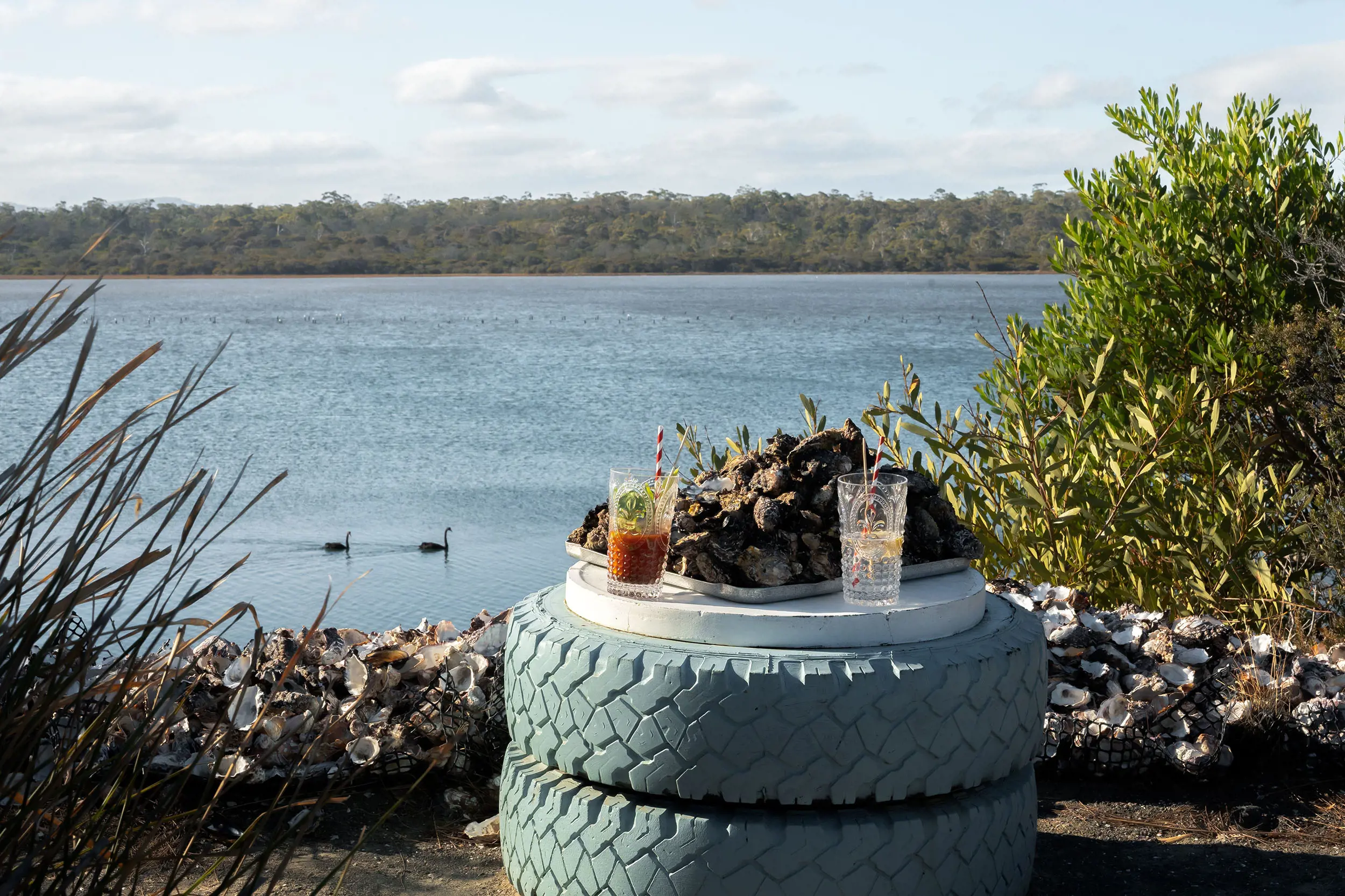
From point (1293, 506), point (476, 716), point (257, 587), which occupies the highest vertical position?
point (1293, 506)

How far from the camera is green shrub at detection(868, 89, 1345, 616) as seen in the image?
464 centimetres

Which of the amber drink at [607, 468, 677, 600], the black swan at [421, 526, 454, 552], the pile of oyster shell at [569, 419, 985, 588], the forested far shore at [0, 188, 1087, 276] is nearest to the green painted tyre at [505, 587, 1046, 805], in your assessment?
the amber drink at [607, 468, 677, 600]

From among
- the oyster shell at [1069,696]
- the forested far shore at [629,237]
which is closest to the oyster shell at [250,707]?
the oyster shell at [1069,696]

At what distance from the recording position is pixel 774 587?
2770 mm

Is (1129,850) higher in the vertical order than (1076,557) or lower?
lower

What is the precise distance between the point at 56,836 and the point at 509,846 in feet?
5.35

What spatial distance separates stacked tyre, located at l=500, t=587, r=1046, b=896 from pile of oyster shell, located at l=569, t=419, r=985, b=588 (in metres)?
0.29

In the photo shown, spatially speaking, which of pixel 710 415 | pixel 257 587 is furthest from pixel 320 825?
pixel 710 415

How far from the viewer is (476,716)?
365cm

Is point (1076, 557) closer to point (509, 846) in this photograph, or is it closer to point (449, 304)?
point (509, 846)

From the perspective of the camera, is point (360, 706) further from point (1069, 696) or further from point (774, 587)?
point (1069, 696)

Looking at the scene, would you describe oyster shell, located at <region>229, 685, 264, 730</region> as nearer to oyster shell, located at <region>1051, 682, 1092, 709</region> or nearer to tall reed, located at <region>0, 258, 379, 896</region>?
tall reed, located at <region>0, 258, 379, 896</region>

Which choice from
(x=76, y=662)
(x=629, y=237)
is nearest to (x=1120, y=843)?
(x=76, y=662)

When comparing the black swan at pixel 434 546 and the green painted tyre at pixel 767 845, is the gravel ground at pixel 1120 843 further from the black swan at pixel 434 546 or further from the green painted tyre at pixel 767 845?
the black swan at pixel 434 546
